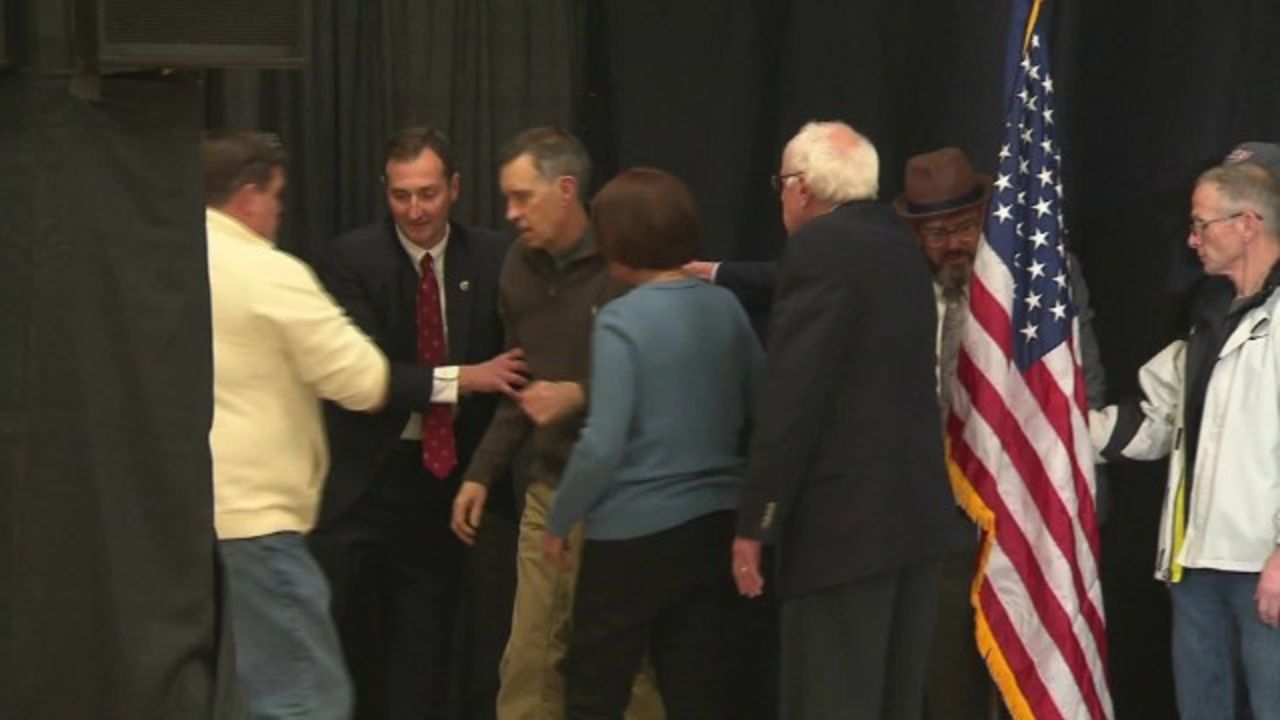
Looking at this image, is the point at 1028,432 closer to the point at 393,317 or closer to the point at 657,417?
the point at 657,417

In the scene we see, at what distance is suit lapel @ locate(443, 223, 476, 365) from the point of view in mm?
5488

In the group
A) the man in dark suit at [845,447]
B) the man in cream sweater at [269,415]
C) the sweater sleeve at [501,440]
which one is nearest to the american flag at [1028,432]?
the man in dark suit at [845,447]

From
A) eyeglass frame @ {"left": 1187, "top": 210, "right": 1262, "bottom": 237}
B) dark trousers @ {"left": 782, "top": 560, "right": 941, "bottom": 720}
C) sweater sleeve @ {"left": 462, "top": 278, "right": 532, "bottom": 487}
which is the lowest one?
dark trousers @ {"left": 782, "top": 560, "right": 941, "bottom": 720}

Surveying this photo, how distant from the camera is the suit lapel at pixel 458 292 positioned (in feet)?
18.0

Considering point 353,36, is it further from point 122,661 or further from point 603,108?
point 122,661

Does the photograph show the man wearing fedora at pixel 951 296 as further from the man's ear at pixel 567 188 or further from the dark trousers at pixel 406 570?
the dark trousers at pixel 406 570

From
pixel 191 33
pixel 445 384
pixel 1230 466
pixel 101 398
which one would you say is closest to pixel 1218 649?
pixel 1230 466

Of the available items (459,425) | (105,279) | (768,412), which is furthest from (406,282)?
(105,279)

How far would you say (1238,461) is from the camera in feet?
16.5

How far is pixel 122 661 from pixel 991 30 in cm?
332

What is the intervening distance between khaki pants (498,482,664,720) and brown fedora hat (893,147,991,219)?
1143 millimetres

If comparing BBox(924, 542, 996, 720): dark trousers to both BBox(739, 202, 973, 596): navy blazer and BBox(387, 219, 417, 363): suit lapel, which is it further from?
BBox(387, 219, 417, 363): suit lapel

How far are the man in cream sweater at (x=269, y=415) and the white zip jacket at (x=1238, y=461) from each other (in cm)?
190

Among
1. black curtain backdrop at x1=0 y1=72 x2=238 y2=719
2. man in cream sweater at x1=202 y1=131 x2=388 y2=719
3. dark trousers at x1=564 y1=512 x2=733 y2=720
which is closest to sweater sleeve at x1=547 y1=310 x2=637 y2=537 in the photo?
dark trousers at x1=564 y1=512 x2=733 y2=720
